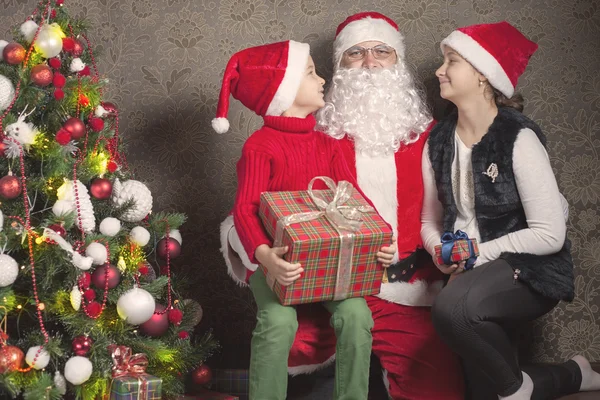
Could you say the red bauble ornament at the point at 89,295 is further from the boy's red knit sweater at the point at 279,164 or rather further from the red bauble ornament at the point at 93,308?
the boy's red knit sweater at the point at 279,164

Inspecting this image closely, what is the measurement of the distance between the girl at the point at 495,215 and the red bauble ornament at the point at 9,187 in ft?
4.94

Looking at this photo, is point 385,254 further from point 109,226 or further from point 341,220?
point 109,226

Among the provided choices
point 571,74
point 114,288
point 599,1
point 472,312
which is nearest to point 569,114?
point 571,74

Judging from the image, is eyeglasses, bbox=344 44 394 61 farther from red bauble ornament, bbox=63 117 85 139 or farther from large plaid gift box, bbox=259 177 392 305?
red bauble ornament, bbox=63 117 85 139

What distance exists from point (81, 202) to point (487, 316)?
1.48 metres

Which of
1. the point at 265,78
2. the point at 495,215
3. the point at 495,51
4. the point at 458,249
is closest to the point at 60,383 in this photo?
Result: the point at 265,78

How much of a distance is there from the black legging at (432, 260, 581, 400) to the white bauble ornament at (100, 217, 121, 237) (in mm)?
1189

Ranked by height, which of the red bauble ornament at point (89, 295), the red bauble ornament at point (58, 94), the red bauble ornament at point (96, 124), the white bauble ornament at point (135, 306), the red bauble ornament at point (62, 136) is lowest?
the white bauble ornament at point (135, 306)

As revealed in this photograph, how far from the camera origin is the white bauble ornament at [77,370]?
92.4 inches

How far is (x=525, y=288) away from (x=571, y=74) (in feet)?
3.95

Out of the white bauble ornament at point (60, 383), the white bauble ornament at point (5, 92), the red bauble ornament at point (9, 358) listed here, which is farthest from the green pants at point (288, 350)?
the white bauble ornament at point (5, 92)

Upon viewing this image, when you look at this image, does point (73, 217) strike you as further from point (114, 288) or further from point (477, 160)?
point (477, 160)

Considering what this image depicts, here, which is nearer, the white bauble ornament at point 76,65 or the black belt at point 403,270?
the white bauble ornament at point 76,65

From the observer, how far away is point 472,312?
236 centimetres
